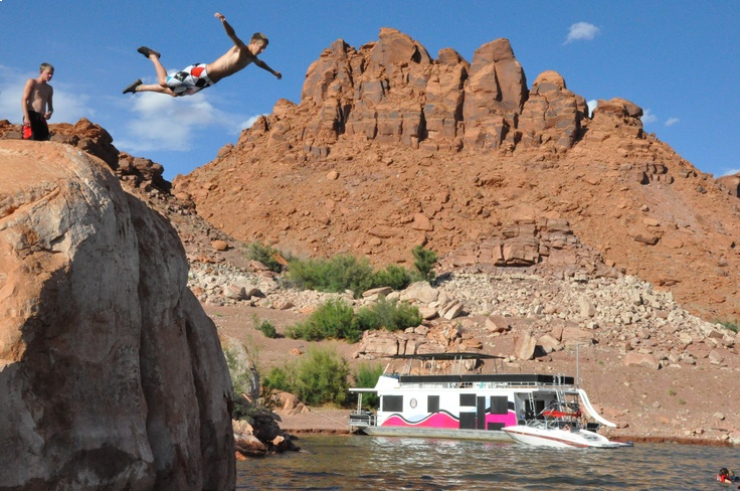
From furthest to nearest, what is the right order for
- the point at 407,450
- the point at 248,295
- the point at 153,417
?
1. the point at 248,295
2. the point at 407,450
3. the point at 153,417

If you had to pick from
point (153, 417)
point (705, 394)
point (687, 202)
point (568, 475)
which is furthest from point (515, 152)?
point (153, 417)

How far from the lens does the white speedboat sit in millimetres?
28875

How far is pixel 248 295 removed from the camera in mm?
55250

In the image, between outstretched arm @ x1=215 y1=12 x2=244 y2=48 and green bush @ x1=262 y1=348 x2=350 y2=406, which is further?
green bush @ x1=262 y1=348 x2=350 y2=406

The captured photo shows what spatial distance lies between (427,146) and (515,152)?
8.33 m

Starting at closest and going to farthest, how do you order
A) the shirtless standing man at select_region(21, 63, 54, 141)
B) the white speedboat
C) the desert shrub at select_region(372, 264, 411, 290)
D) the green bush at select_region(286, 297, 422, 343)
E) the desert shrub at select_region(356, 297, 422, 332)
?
1. the shirtless standing man at select_region(21, 63, 54, 141)
2. the white speedboat
3. the green bush at select_region(286, 297, 422, 343)
4. the desert shrub at select_region(356, 297, 422, 332)
5. the desert shrub at select_region(372, 264, 411, 290)

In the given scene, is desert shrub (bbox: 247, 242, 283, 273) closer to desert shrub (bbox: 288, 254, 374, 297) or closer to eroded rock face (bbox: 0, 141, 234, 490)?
desert shrub (bbox: 288, 254, 374, 297)

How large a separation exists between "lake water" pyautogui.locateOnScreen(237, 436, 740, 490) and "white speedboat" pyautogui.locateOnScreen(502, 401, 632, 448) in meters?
0.52

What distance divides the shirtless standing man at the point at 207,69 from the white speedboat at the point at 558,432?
22746mm

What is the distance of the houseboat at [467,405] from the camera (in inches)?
1262

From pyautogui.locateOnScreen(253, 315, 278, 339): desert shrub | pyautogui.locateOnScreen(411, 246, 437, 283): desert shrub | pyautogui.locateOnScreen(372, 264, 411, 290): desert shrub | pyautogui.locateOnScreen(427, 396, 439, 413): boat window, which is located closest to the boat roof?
pyautogui.locateOnScreen(427, 396, 439, 413): boat window

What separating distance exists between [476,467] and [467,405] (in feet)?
35.4

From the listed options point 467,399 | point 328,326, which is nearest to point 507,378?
point 467,399

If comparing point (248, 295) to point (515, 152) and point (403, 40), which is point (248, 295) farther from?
point (403, 40)
